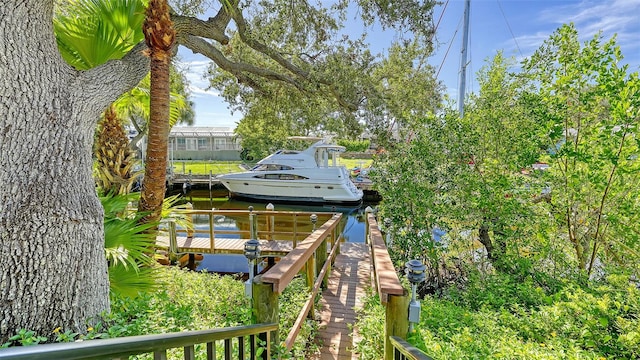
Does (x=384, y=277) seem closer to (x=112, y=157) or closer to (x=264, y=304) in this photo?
(x=264, y=304)

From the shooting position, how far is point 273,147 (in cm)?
2292

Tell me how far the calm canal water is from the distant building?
11.1 metres

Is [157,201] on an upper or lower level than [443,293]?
upper

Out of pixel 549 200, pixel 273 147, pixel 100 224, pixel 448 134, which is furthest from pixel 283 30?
pixel 273 147

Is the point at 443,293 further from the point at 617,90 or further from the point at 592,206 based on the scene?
the point at 617,90

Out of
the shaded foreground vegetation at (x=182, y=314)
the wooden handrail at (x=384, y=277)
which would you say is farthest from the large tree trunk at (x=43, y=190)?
the wooden handrail at (x=384, y=277)

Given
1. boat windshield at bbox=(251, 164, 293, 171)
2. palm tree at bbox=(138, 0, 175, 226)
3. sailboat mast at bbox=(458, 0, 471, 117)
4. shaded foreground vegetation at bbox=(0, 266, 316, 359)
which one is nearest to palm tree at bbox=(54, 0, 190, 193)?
palm tree at bbox=(138, 0, 175, 226)

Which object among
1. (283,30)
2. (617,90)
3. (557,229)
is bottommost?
(557,229)

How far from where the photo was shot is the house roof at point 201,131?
27.8m

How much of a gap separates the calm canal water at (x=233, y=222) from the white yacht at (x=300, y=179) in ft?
1.46

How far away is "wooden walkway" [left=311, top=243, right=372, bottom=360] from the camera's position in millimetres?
2807

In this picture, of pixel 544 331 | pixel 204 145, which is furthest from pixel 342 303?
pixel 204 145

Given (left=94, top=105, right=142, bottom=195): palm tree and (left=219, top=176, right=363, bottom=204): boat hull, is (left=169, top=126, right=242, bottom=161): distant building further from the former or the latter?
(left=94, top=105, right=142, bottom=195): palm tree

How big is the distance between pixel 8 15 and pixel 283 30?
3.88 meters
